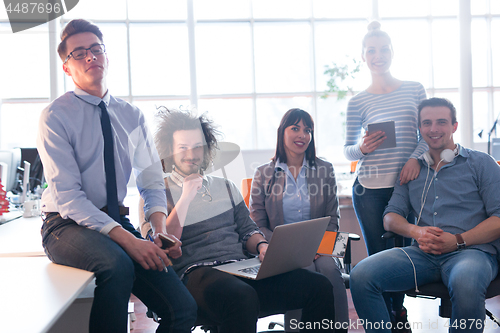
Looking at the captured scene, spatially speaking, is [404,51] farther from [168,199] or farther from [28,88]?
[28,88]

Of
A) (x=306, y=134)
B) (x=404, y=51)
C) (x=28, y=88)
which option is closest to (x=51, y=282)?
(x=306, y=134)

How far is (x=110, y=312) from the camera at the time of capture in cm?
123

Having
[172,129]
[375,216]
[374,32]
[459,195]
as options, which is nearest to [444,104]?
[459,195]

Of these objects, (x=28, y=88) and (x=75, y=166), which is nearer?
(x=75, y=166)

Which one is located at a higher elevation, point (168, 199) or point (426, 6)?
point (426, 6)

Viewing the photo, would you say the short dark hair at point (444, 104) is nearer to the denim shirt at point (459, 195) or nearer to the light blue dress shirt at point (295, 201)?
the denim shirt at point (459, 195)

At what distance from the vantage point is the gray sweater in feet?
5.72

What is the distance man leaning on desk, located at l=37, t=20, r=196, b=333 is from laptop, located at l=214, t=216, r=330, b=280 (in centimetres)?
29

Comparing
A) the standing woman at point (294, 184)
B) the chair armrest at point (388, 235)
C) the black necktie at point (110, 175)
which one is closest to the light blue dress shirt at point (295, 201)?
the standing woman at point (294, 184)

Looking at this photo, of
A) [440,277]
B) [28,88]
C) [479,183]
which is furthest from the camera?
[28,88]

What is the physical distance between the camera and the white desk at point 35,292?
0.90 meters

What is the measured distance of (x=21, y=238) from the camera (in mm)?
2023

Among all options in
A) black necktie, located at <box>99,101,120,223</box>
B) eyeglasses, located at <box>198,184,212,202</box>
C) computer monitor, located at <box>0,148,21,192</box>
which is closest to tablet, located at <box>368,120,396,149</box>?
eyeglasses, located at <box>198,184,212,202</box>

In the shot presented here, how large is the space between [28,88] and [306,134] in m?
5.55
